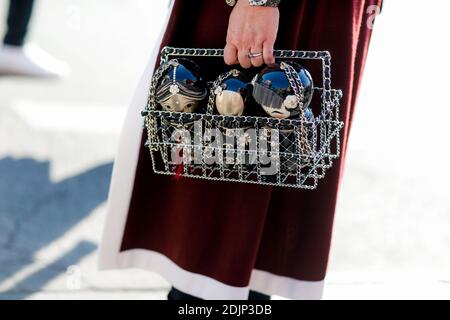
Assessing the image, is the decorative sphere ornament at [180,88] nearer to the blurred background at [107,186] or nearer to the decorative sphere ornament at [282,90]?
the decorative sphere ornament at [282,90]

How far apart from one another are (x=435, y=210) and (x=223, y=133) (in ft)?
6.77

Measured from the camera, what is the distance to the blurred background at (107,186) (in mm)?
2062

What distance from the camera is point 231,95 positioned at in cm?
111

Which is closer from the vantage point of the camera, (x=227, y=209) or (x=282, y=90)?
(x=282, y=90)

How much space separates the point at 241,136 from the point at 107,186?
66.4 inches

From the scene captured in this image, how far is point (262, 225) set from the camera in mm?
1313

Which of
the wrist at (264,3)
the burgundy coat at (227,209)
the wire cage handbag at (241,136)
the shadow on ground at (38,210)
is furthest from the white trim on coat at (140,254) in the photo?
the shadow on ground at (38,210)

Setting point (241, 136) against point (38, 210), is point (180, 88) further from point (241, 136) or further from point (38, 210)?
point (38, 210)

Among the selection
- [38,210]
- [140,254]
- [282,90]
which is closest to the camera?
[282,90]

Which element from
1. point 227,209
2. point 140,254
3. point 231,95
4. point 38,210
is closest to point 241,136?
point 231,95

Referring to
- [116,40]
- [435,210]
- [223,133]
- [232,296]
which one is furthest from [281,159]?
[116,40]

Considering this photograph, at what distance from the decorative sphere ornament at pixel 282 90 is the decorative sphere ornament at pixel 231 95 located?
0.03 m

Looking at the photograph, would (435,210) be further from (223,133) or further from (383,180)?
(223,133)

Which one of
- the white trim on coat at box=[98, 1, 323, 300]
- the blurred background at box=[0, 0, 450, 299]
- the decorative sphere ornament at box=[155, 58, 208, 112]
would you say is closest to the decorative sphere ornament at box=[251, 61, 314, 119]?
the decorative sphere ornament at box=[155, 58, 208, 112]
